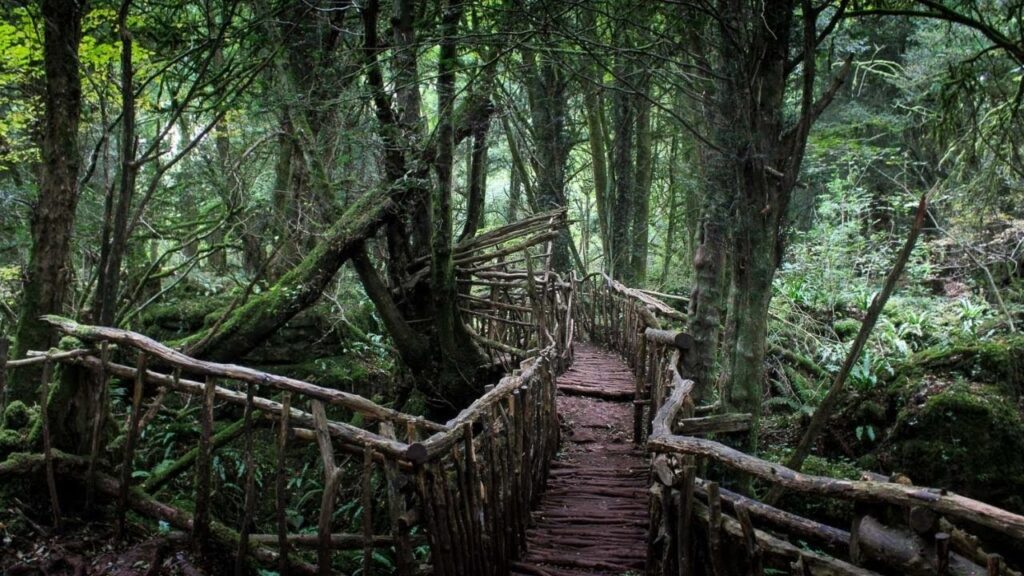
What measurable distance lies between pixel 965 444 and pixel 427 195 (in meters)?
5.99

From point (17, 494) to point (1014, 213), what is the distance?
1553 cm

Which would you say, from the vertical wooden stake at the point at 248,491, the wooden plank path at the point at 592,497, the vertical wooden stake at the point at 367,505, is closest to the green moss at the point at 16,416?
the vertical wooden stake at the point at 248,491

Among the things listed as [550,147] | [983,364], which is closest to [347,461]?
[983,364]

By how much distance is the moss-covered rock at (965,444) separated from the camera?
599cm

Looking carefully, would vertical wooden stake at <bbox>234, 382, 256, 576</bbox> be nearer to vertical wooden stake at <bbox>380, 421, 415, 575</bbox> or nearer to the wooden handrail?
the wooden handrail

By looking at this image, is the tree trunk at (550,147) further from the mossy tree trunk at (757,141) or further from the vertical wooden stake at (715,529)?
the vertical wooden stake at (715,529)

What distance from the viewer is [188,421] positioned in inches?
319

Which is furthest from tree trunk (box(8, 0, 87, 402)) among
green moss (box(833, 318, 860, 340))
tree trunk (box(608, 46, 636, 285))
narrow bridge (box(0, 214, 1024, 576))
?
tree trunk (box(608, 46, 636, 285))

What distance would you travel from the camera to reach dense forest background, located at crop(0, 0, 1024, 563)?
5023mm

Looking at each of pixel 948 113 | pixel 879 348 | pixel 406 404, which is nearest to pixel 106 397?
pixel 406 404

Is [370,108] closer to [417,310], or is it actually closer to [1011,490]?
[417,310]

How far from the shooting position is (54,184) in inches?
223

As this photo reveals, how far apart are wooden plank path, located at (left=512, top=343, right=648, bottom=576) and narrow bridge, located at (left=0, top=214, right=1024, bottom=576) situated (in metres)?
0.02

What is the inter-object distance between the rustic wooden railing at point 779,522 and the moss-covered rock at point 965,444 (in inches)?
34.1
